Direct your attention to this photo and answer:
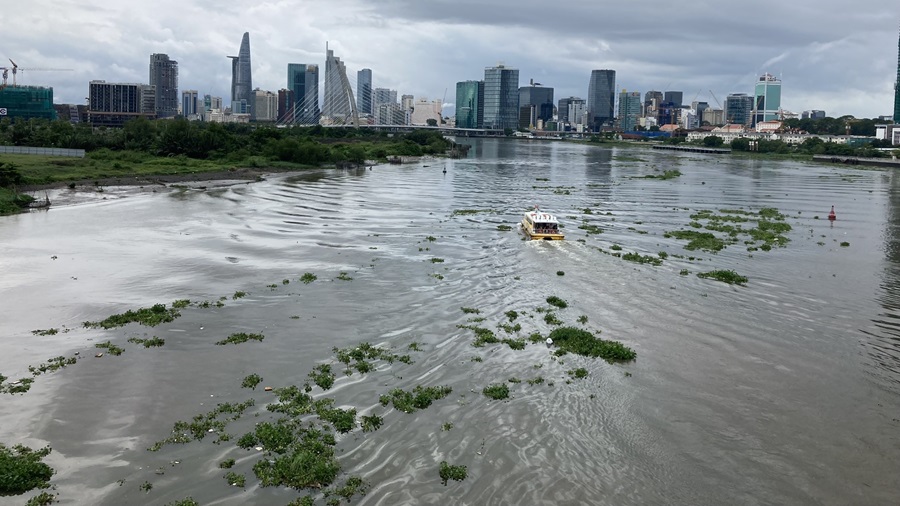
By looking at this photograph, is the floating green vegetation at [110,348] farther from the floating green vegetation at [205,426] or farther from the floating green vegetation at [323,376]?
the floating green vegetation at [323,376]

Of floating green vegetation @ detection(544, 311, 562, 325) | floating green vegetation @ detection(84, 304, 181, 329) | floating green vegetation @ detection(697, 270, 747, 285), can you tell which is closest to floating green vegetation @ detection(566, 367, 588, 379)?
floating green vegetation @ detection(544, 311, 562, 325)

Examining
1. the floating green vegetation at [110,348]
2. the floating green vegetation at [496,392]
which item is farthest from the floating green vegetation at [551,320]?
the floating green vegetation at [110,348]

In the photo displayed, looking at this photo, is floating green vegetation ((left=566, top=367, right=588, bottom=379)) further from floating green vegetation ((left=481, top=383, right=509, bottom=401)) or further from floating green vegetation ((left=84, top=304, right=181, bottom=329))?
floating green vegetation ((left=84, top=304, right=181, bottom=329))

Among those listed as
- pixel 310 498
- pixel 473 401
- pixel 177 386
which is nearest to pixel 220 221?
pixel 177 386

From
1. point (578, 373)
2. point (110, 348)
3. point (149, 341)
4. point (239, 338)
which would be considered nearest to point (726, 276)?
point (578, 373)

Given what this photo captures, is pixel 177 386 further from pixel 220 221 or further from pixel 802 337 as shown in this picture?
pixel 220 221

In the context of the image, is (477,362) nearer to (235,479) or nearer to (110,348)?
(235,479)

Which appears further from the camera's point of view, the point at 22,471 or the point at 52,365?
the point at 52,365
